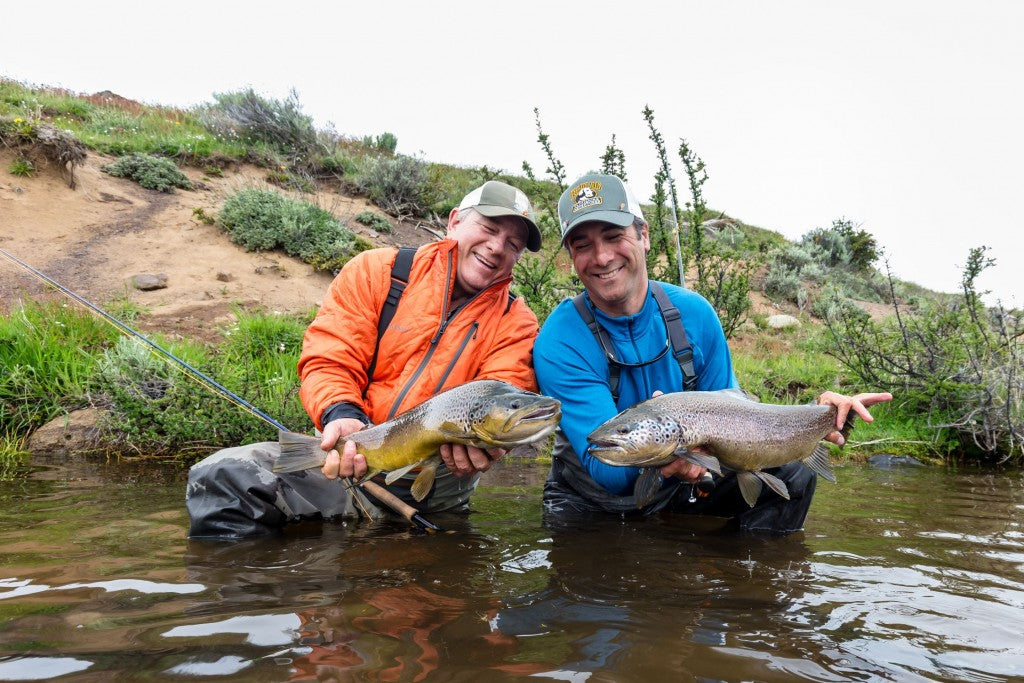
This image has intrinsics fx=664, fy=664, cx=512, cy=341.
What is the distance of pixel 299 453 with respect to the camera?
367 cm

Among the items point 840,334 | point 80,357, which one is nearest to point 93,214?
point 80,357

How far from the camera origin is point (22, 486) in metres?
5.16

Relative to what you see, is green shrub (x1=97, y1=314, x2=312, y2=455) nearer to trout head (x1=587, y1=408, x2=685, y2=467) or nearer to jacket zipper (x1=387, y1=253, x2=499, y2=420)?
jacket zipper (x1=387, y1=253, x2=499, y2=420)

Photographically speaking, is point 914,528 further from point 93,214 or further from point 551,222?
point 93,214

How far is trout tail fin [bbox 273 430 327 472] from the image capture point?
364 centimetres

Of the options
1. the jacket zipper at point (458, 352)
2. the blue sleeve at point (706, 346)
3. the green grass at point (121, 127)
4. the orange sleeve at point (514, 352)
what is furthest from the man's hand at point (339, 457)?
the green grass at point (121, 127)

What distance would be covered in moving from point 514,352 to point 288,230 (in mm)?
8584

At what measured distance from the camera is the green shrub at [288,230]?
38.5 ft

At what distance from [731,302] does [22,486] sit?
7994 mm

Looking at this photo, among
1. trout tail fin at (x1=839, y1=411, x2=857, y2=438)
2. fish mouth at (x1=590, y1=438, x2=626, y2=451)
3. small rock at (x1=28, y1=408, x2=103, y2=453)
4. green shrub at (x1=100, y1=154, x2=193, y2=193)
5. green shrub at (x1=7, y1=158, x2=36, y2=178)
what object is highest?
green shrub at (x1=100, y1=154, x2=193, y2=193)

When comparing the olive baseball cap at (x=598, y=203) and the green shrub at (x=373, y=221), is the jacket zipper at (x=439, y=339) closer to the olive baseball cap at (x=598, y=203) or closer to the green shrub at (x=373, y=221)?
the olive baseball cap at (x=598, y=203)

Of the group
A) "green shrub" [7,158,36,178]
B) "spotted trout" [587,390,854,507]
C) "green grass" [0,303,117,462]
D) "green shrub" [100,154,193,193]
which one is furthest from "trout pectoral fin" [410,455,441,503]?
"green shrub" [7,158,36,178]

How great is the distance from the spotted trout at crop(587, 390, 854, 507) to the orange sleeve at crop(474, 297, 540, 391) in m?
1.13

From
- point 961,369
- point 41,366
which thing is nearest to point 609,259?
point 961,369
